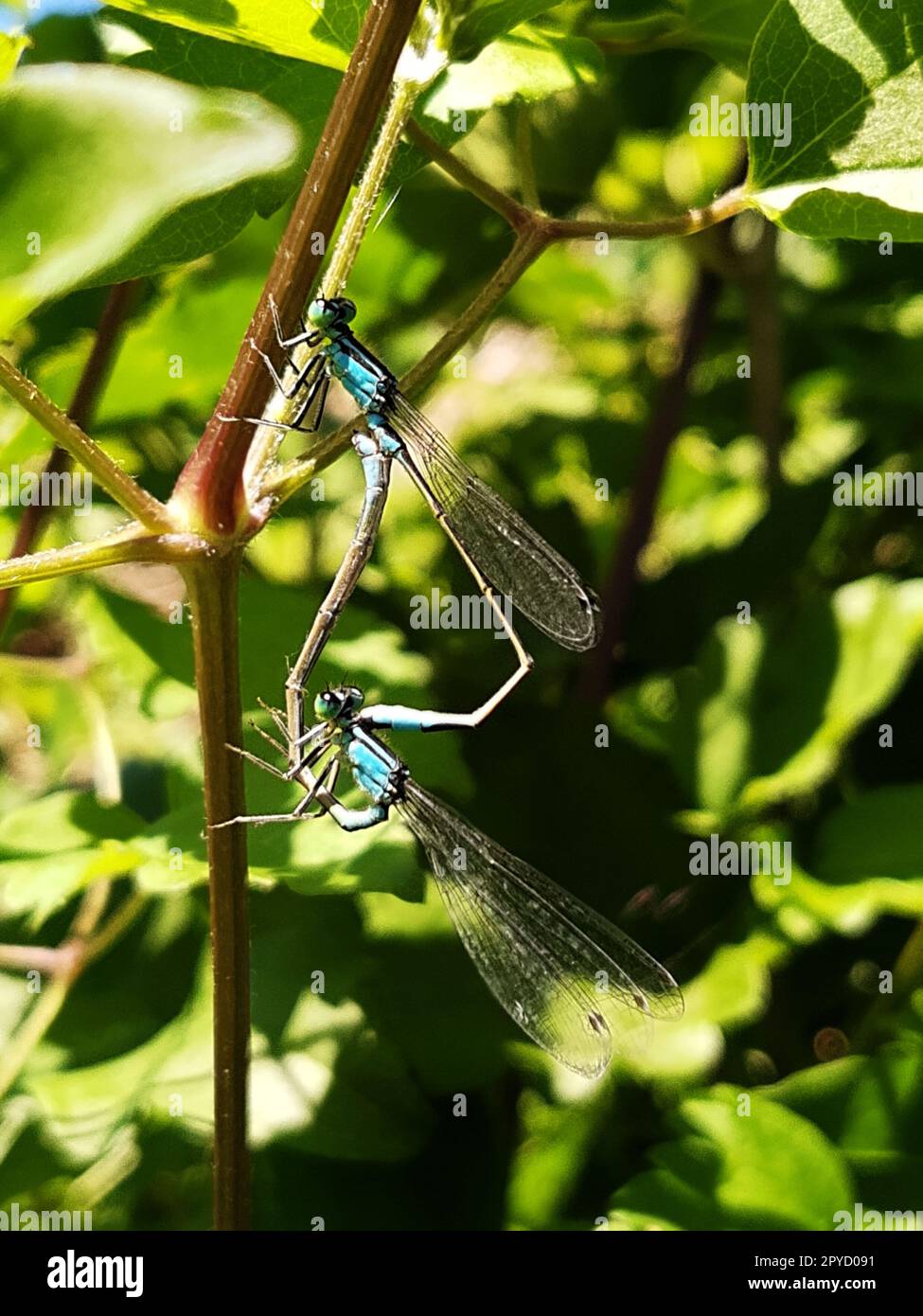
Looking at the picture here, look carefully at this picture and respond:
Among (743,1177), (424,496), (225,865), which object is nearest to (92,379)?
(424,496)

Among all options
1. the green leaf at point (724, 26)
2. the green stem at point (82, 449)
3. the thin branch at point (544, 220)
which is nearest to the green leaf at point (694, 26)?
the green leaf at point (724, 26)

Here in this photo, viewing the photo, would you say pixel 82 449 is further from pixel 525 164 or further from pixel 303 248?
pixel 525 164

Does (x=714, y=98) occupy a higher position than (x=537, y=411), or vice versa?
(x=714, y=98)

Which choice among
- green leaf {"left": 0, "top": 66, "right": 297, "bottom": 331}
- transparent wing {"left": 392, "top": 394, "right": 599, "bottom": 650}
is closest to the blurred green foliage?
transparent wing {"left": 392, "top": 394, "right": 599, "bottom": 650}

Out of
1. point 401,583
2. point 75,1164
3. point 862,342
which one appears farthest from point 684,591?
point 75,1164

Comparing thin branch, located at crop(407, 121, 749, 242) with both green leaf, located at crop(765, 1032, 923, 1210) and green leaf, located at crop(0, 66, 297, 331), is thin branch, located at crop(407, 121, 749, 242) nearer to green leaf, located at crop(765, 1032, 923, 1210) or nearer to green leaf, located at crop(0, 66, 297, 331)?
green leaf, located at crop(0, 66, 297, 331)
